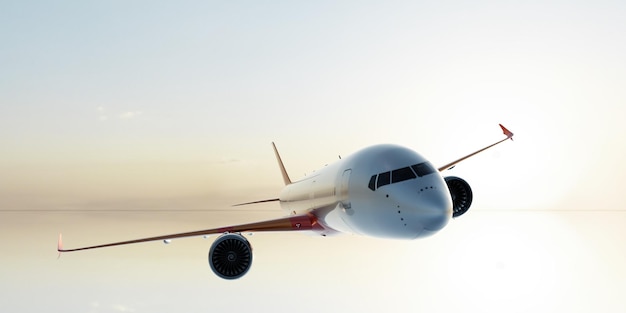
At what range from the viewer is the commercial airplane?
14656mm

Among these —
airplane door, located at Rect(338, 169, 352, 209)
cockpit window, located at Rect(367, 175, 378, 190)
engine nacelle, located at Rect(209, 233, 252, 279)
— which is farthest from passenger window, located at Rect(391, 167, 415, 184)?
engine nacelle, located at Rect(209, 233, 252, 279)

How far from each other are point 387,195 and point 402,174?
829 mm

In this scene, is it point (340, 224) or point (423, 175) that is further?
point (340, 224)

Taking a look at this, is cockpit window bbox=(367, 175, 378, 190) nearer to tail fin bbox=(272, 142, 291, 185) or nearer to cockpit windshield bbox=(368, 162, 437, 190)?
cockpit windshield bbox=(368, 162, 437, 190)

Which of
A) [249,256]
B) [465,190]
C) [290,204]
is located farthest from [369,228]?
[290,204]

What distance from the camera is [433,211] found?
14.2 metres

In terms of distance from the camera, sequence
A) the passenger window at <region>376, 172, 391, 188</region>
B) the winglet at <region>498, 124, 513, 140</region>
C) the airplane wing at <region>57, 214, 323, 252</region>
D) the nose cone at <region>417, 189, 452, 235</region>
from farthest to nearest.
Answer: the winglet at <region>498, 124, 513, 140</region>
the airplane wing at <region>57, 214, 323, 252</region>
the passenger window at <region>376, 172, 391, 188</region>
the nose cone at <region>417, 189, 452, 235</region>

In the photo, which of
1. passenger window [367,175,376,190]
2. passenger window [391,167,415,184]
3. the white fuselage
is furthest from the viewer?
passenger window [367,175,376,190]

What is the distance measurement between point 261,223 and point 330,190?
314cm

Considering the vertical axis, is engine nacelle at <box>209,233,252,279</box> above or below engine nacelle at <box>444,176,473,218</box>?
below

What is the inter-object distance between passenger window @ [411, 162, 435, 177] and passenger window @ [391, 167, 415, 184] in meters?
0.20

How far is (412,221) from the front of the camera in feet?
47.8

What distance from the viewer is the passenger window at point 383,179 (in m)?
15.7

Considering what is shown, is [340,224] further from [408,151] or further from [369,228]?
[408,151]
